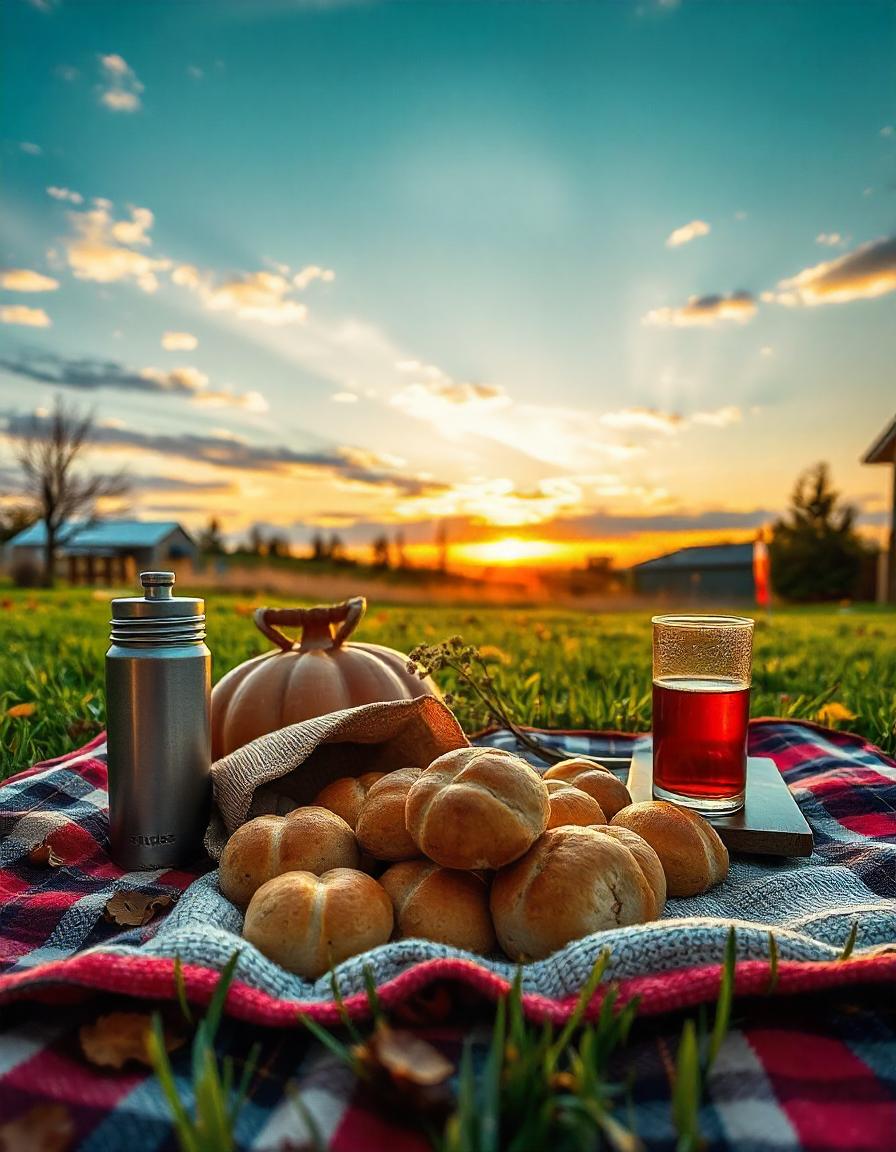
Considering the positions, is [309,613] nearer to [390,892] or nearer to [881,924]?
[390,892]

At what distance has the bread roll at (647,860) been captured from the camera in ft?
5.61

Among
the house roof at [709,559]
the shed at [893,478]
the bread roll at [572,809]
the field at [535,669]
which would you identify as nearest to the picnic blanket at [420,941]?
the bread roll at [572,809]

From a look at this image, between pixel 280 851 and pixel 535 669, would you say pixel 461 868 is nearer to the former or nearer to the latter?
pixel 280 851

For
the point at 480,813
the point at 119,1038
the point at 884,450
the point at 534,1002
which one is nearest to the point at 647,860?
the point at 480,813

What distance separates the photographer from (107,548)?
821 inches

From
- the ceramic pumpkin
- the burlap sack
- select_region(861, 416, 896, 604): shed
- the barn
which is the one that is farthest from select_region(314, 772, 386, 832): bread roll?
select_region(861, 416, 896, 604): shed

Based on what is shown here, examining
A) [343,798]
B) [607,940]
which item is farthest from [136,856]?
[607,940]

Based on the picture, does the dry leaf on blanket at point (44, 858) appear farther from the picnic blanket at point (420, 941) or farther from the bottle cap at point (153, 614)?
the bottle cap at point (153, 614)

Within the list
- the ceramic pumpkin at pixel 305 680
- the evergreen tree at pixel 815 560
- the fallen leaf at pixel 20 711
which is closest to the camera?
the ceramic pumpkin at pixel 305 680

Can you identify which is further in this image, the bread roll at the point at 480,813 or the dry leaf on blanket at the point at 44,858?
the dry leaf on blanket at the point at 44,858

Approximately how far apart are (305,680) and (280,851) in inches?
52.4

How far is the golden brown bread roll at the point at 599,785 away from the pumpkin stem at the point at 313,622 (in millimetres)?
1177

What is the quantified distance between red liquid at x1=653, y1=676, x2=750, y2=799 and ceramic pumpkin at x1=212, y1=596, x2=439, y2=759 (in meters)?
1.14

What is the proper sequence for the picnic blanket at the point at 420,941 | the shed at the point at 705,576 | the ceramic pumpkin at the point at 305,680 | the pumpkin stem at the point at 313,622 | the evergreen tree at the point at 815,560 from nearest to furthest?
the picnic blanket at the point at 420,941 → the ceramic pumpkin at the point at 305,680 → the pumpkin stem at the point at 313,622 → the shed at the point at 705,576 → the evergreen tree at the point at 815,560
